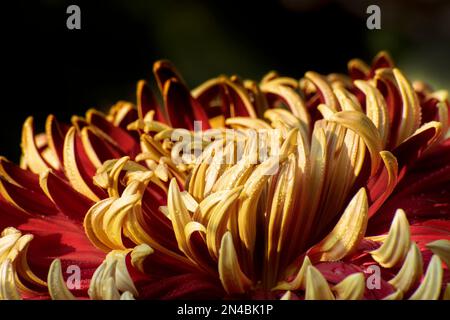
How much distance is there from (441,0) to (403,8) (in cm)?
10

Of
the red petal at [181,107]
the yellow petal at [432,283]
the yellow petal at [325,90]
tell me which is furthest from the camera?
the red petal at [181,107]

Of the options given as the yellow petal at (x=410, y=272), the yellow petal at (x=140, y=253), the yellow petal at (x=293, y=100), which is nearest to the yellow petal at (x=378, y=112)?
the yellow petal at (x=293, y=100)

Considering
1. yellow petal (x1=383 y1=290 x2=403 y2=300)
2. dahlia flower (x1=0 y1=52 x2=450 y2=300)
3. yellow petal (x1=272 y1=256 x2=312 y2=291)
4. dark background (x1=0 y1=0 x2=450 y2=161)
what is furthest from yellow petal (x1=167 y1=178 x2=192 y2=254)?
dark background (x1=0 y1=0 x2=450 y2=161)

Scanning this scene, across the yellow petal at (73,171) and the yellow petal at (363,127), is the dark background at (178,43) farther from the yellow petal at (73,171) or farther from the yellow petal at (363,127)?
the yellow petal at (363,127)

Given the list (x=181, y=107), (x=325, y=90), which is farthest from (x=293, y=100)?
(x=181, y=107)

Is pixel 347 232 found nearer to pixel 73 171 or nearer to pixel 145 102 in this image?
pixel 73 171

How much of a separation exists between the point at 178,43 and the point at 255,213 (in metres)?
1.39

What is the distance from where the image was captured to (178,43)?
234 cm

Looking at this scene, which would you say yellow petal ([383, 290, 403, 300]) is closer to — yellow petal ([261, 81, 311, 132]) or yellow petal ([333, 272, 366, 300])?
yellow petal ([333, 272, 366, 300])

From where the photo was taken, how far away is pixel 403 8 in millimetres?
2219

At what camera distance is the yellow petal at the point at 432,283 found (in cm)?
90

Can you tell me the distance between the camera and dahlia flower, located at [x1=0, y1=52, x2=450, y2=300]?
96 centimetres
